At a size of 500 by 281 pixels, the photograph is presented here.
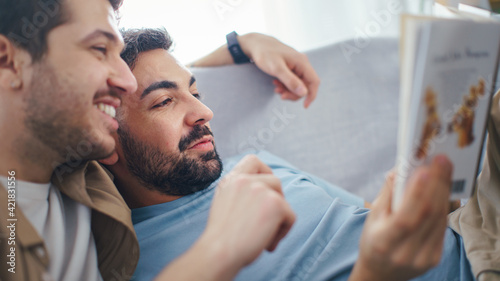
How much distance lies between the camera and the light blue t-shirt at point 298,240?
2.32 ft

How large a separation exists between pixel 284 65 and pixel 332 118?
309 millimetres

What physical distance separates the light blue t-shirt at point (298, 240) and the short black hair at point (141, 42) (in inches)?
13.8

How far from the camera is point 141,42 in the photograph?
2.64ft

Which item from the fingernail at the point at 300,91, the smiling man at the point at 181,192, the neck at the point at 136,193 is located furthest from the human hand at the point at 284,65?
the neck at the point at 136,193

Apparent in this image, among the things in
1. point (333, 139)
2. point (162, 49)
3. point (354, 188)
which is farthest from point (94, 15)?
point (354, 188)

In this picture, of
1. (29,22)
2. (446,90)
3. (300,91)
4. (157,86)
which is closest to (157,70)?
(157,86)

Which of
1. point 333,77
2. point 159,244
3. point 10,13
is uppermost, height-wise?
point 10,13

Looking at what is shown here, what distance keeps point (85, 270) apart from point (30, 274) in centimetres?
10

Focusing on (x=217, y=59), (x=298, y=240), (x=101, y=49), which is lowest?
(x=298, y=240)

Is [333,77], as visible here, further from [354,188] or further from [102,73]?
[102,73]

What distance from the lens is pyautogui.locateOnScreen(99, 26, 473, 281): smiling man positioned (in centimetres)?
72

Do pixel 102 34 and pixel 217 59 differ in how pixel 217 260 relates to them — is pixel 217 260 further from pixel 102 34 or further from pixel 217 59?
pixel 217 59

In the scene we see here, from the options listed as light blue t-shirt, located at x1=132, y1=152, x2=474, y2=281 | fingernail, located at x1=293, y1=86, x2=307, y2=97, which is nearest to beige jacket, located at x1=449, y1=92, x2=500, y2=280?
light blue t-shirt, located at x1=132, y1=152, x2=474, y2=281

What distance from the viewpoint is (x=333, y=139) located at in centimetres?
116
